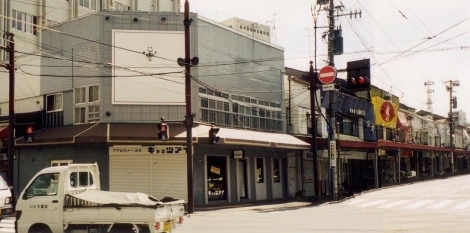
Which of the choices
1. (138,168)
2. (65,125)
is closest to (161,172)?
(138,168)

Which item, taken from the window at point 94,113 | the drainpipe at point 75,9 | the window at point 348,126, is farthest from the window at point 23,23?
the window at point 348,126

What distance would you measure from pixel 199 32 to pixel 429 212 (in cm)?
1333

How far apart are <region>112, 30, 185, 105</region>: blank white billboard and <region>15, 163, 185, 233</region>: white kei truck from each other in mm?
11674

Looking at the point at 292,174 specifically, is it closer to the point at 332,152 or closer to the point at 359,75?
the point at 332,152

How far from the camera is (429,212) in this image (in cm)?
1906

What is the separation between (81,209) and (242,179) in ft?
56.5

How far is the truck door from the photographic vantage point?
11367 mm

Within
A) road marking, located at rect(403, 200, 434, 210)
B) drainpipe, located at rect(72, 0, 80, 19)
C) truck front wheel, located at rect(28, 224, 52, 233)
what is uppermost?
drainpipe, located at rect(72, 0, 80, 19)

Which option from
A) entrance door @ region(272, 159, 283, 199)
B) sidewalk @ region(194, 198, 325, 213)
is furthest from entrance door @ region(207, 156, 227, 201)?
entrance door @ region(272, 159, 283, 199)

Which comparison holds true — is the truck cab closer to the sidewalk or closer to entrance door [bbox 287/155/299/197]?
the sidewalk

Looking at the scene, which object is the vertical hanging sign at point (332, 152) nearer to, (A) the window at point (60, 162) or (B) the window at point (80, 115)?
(B) the window at point (80, 115)

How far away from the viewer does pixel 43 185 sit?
11883 millimetres

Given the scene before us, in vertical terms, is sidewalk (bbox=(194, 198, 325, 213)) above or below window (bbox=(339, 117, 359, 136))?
below

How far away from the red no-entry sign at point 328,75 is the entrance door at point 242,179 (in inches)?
252
